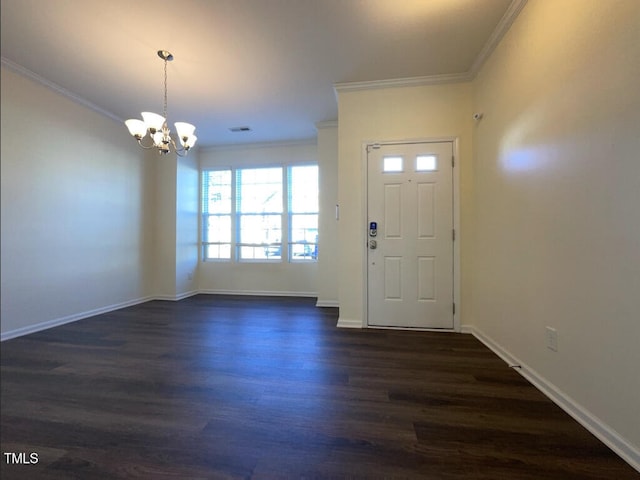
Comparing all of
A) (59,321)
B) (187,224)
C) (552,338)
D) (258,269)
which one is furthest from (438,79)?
(59,321)

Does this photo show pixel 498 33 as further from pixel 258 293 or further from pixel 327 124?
pixel 258 293

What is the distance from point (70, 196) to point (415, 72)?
4.36 m

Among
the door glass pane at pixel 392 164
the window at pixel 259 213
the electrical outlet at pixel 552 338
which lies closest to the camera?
the electrical outlet at pixel 552 338

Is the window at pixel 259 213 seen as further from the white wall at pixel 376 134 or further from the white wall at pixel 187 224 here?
the white wall at pixel 376 134

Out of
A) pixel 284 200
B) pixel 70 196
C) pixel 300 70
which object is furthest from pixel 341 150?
pixel 70 196

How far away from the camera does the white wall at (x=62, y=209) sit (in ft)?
9.57

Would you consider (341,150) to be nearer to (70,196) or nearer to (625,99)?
(625,99)

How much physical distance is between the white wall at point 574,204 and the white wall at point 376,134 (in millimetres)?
541

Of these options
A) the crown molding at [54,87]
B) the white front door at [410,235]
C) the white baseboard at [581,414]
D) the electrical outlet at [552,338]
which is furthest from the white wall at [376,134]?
the crown molding at [54,87]

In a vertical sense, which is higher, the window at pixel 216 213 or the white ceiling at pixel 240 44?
the white ceiling at pixel 240 44

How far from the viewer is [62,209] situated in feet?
11.2

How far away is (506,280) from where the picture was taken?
2361 millimetres

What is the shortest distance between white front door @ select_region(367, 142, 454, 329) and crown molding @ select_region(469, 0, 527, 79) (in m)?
0.78

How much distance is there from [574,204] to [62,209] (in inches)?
195
